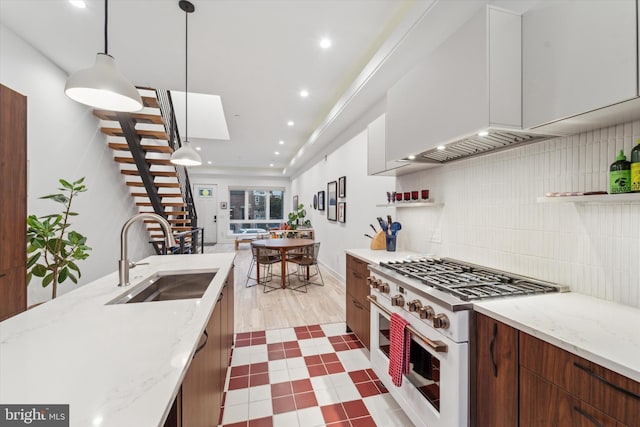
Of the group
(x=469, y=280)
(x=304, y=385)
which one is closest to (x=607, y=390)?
(x=469, y=280)

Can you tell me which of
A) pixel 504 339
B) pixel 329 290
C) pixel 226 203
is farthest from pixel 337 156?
pixel 226 203

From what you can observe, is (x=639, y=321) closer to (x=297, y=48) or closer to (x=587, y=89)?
(x=587, y=89)

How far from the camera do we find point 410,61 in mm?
2371

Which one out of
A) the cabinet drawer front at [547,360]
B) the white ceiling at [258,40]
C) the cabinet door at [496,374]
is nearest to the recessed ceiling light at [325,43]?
the white ceiling at [258,40]

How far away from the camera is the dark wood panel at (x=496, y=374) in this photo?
111 centimetres

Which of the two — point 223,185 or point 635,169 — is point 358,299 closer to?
point 635,169

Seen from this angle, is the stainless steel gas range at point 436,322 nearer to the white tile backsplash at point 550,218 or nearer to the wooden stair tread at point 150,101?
the white tile backsplash at point 550,218

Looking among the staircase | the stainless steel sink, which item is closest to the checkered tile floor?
the stainless steel sink

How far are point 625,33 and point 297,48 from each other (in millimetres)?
2369

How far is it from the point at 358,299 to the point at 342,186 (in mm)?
2597

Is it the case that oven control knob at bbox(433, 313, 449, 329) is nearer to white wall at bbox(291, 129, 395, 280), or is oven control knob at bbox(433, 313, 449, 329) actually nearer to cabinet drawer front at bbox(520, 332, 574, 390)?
cabinet drawer front at bbox(520, 332, 574, 390)

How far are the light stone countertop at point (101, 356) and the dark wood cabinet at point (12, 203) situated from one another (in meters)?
0.96

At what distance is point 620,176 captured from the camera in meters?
1.13

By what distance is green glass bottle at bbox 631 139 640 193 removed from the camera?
3.49 ft
